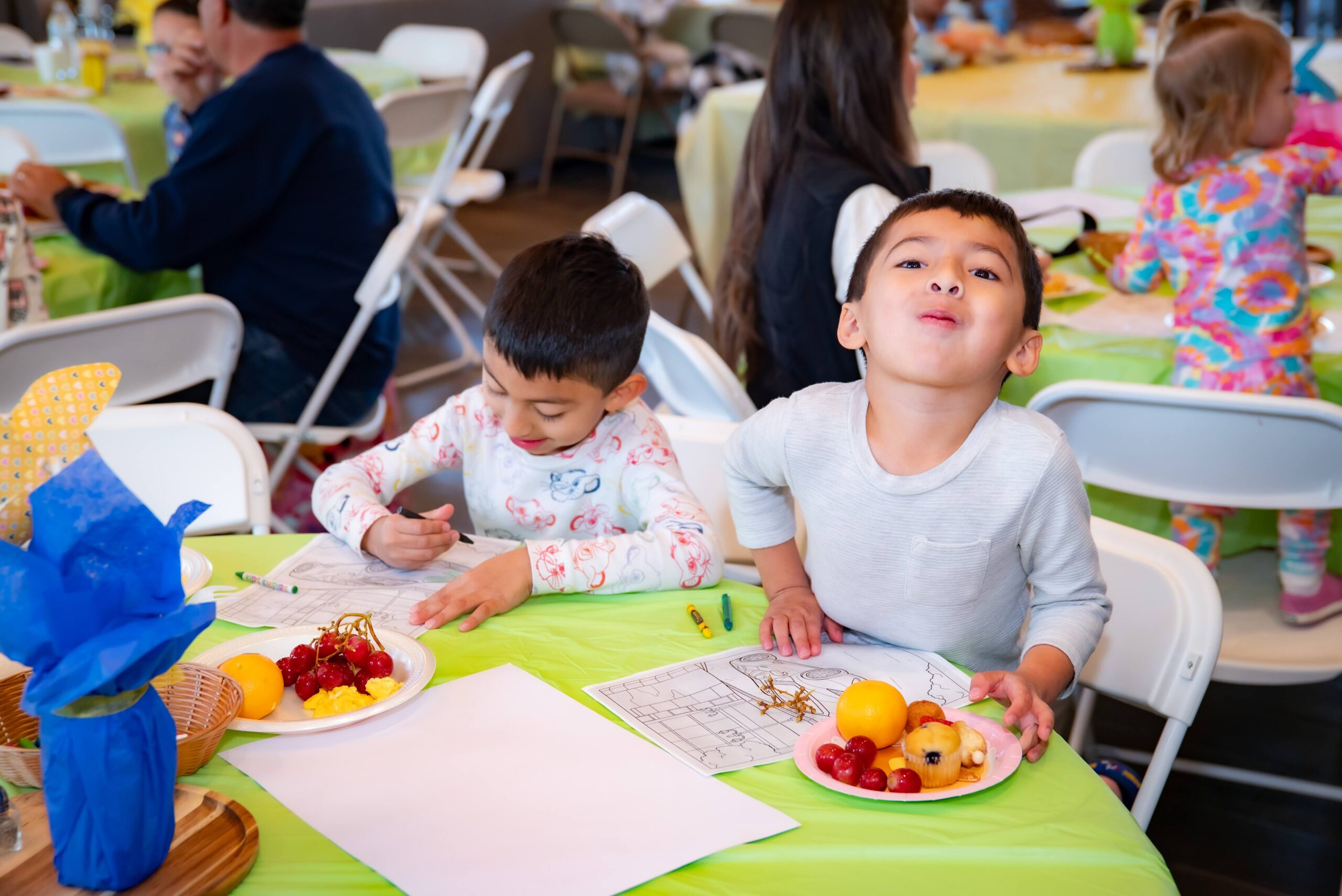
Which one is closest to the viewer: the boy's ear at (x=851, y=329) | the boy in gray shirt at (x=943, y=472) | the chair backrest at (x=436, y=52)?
the boy in gray shirt at (x=943, y=472)

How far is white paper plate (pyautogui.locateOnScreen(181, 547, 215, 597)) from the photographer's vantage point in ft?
3.98

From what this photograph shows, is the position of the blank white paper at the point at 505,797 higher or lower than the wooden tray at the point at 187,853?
lower

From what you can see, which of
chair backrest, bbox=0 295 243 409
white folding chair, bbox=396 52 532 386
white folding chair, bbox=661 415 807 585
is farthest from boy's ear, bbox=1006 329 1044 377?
white folding chair, bbox=396 52 532 386

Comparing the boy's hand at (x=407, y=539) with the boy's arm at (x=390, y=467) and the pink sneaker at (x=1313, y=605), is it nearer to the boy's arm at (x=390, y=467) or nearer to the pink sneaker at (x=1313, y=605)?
the boy's arm at (x=390, y=467)

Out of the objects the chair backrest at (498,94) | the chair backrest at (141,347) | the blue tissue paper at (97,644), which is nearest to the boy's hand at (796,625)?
the blue tissue paper at (97,644)

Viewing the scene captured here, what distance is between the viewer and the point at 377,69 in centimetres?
464

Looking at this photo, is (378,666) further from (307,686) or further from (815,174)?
(815,174)

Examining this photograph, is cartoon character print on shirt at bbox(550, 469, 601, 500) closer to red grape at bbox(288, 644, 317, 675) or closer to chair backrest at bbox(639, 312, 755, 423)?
chair backrest at bbox(639, 312, 755, 423)

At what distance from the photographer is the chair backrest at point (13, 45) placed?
4.78 meters

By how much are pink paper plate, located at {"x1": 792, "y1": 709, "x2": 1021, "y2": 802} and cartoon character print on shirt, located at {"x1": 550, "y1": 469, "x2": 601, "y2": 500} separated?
1.92 feet

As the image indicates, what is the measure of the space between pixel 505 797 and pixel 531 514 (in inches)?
27.1

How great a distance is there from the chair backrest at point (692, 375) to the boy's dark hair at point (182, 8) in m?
1.86

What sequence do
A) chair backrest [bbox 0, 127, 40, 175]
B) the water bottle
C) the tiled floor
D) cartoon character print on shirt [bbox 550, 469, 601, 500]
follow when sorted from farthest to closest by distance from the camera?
the water bottle → chair backrest [bbox 0, 127, 40, 175] → the tiled floor → cartoon character print on shirt [bbox 550, 469, 601, 500]

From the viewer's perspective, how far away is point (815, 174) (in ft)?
6.98
